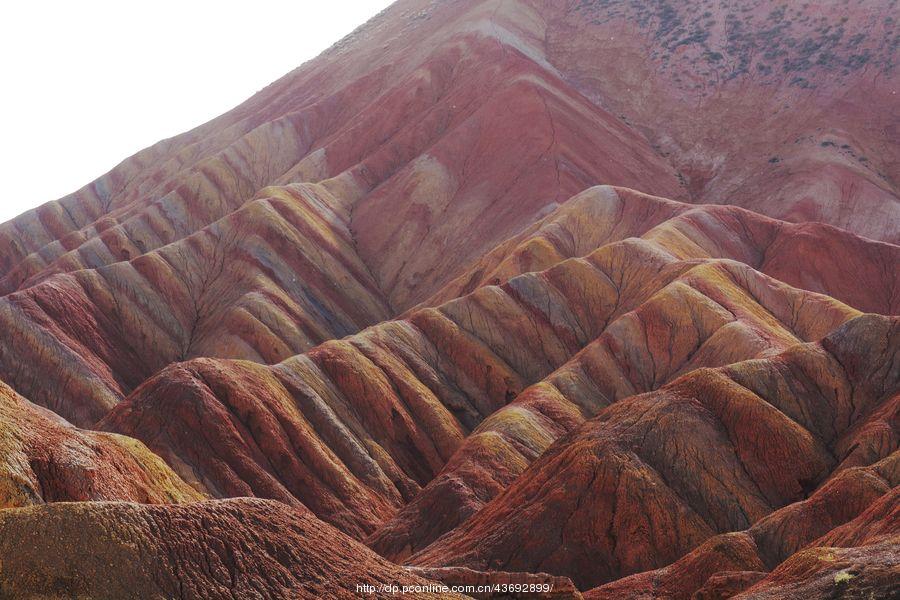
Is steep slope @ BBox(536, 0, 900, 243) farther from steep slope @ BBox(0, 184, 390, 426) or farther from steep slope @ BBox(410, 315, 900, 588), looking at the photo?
steep slope @ BBox(410, 315, 900, 588)

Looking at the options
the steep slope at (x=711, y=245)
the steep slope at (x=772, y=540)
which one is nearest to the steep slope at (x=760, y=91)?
the steep slope at (x=711, y=245)

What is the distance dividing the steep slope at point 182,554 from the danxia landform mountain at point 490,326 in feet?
0.24

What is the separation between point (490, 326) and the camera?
72000 millimetres

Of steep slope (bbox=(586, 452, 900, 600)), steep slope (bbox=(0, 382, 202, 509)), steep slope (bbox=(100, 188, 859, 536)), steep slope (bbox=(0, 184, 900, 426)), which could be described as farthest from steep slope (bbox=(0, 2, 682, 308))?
steep slope (bbox=(0, 382, 202, 509))

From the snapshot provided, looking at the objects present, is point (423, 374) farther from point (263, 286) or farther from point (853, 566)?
point (853, 566)

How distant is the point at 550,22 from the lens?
141500 mm

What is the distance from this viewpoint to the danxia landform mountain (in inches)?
1208

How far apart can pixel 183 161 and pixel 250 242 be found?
4566cm

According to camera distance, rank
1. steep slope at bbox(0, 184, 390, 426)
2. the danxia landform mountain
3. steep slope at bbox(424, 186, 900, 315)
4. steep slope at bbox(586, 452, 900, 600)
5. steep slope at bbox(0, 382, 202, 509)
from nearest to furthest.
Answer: steep slope at bbox(0, 382, 202, 509)
the danxia landform mountain
steep slope at bbox(586, 452, 900, 600)
steep slope at bbox(0, 184, 390, 426)
steep slope at bbox(424, 186, 900, 315)

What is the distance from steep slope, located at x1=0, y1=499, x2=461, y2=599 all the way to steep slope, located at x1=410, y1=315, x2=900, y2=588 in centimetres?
1643

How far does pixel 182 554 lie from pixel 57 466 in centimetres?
991

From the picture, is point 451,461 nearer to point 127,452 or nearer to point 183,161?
point 127,452

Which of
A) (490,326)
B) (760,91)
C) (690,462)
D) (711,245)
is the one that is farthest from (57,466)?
(760,91)

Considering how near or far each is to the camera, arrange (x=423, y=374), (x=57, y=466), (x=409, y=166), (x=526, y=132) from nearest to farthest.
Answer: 1. (x=57, y=466)
2. (x=423, y=374)
3. (x=526, y=132)
4. (x=409, y=166)
